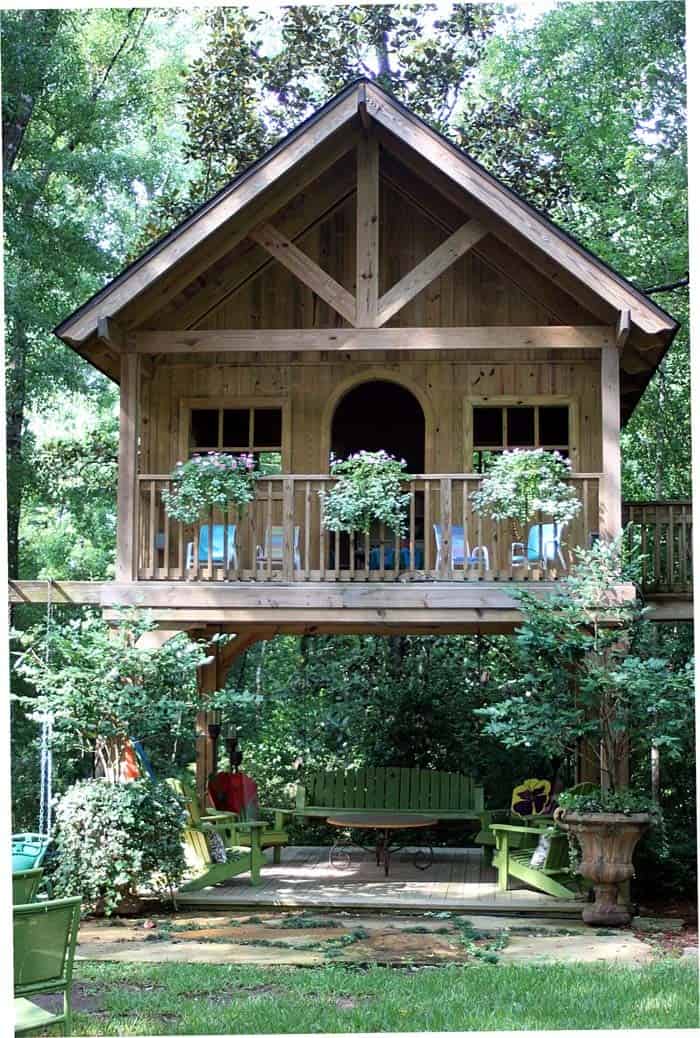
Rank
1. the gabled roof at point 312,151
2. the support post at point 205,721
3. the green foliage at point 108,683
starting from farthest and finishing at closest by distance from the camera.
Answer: the support post at point 205,721, the gabled roof at point 312,151, the green foliage at point 108,683

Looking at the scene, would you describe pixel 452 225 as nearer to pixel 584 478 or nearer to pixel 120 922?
pixel 584 478

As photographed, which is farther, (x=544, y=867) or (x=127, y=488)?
(x=127, y=488)

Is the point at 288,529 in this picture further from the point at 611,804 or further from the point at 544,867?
the point at 544,867

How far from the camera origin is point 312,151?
36.6ft

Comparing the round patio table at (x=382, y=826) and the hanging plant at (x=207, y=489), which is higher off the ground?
the hanging plant at (x=207, y=489)

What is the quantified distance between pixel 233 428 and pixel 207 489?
2823 mm

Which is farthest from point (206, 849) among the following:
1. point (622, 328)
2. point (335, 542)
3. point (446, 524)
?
point (622, 328)

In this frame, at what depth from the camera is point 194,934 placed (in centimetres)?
948

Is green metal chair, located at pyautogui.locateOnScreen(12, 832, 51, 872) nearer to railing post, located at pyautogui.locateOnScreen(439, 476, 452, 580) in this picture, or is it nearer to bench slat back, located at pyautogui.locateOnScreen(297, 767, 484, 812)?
railing post, located at pyautogui.locateOnScreen(439, 476, 452, 580)

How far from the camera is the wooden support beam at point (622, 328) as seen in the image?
34.8ft

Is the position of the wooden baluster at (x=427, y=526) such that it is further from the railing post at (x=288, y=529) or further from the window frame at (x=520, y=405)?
the window frame at (x=520, y=405)

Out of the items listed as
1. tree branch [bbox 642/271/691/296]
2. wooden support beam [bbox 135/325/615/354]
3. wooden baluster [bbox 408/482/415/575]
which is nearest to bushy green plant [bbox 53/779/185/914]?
wooden baluster [bbox 408/482/415/575]

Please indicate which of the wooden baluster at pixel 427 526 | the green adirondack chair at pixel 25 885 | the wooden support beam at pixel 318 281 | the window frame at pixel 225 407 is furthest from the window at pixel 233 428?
the green adirondack chair at pixel 25 885

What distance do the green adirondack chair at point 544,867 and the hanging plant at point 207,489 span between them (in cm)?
371
